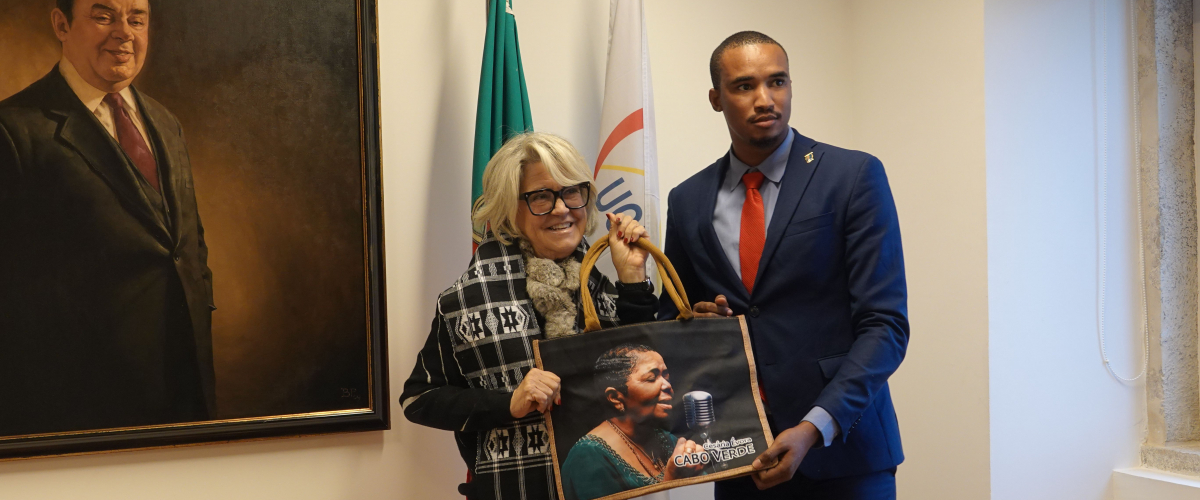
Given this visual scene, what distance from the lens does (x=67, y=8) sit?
2348 mm

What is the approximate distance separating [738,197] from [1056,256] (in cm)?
186

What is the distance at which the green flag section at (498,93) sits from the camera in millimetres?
2635

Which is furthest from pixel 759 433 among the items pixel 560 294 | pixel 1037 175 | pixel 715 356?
pixel 1037 175

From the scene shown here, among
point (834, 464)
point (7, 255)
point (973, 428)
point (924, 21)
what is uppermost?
point (924, 21)

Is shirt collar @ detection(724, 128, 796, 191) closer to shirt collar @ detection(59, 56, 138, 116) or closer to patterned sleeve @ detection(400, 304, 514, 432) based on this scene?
patterned sleeve @ detection(400, 304, 514, 432)

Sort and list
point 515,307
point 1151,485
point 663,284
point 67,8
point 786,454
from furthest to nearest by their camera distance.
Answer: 1. point 1151,485
2. point 67,8
3. point 515,307
4. point 663,284
5. point 786,454

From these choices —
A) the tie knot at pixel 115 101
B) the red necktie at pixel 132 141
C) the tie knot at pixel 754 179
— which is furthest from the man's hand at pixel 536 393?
the tie knot at pixel 115 101

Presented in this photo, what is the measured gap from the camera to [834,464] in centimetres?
176

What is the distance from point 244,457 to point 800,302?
1.80 meters

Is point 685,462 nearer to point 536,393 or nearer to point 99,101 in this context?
point 536,393

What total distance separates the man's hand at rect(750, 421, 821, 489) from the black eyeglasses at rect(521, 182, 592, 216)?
2.45 ft

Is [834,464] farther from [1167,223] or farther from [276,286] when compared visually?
[1167,223]

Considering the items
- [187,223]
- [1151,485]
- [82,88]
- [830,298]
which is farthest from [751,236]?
[1151,485]

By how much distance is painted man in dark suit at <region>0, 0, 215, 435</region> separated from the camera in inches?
90.4
